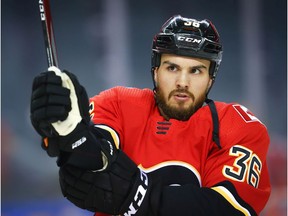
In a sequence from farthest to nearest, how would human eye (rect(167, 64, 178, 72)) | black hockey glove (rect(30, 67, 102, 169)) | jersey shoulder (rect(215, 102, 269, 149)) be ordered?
human eye (rect(167, 64, 178, 72)) < jersey shoulder (rect(215, 102, 269, 149)) < black hockey glove (rect(30, 67, 102, 169))

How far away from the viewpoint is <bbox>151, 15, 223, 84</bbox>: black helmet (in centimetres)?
249

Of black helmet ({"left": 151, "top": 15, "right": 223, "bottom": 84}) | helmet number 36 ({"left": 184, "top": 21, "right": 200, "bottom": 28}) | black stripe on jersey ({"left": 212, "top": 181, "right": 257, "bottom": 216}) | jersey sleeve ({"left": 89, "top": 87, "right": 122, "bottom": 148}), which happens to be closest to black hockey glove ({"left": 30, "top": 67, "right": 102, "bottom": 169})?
jersey sleeve ({"left": 89, "top": 87, "right": 122, "bottom": 148})

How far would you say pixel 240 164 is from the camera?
2.35 meters

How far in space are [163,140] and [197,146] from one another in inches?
5.2

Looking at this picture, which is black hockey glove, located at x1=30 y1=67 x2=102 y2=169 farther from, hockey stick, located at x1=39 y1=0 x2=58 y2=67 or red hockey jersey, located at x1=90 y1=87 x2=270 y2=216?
red hockey jersey, located at x1=90 y1=87 x2=270 y2=216

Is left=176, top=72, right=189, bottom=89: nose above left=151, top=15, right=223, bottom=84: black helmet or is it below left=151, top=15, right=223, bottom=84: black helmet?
below

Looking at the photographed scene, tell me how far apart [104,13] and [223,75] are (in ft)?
3.80

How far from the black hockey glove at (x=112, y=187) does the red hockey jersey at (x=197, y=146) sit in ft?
0.64

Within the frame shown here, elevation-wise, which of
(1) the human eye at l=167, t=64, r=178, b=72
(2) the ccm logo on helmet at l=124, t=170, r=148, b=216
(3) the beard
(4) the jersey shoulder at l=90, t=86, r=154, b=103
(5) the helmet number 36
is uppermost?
(5) the helmet number 36

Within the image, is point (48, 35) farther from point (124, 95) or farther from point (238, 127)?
point (238, 127)

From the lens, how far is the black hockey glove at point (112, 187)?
2.09 metres

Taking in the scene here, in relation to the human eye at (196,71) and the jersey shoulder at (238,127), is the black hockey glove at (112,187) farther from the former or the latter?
the human eye at (196,71)

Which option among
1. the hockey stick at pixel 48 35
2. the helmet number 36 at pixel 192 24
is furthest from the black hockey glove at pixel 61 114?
the helmet number 36 at pixel 192 24

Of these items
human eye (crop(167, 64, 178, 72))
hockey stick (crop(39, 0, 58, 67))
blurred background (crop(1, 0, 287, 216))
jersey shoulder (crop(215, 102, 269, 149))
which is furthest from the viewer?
blurred background (crop(1, 0, 287, 216))
